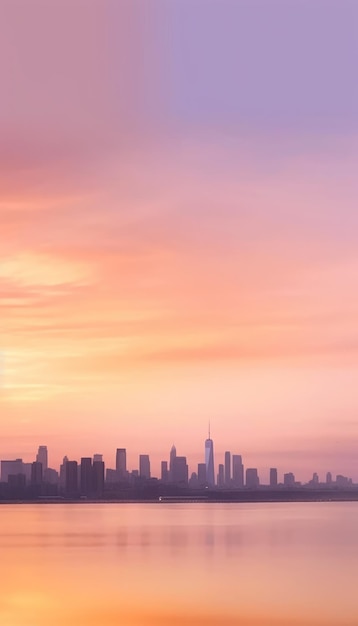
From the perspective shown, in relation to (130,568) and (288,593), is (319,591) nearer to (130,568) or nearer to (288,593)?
(288,593)

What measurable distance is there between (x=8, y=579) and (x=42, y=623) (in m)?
5.46

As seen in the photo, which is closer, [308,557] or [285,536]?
[308,557]

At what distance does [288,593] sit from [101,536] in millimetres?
16188

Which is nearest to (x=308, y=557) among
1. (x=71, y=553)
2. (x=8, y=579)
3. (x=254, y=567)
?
(x=254, y=567)

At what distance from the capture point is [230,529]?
35.3m

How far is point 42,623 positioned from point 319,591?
14.7 feet

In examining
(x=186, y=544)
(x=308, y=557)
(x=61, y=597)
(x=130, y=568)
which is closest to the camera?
(x=61, y=597)

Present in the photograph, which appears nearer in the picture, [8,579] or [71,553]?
[8,579]

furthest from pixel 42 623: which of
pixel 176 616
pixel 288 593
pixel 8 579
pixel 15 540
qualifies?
pixel 15 540

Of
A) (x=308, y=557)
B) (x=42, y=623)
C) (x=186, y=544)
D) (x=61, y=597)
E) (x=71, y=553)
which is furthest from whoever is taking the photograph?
(x=186, y=544)

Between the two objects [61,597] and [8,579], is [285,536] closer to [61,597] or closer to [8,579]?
[8,579]

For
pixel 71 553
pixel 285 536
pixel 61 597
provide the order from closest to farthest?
pixel 61 597, pixel 71 553, pixel 285 536

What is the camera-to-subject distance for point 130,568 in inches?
766

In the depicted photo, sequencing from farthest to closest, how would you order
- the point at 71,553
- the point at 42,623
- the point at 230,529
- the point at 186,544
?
1. the point at 230,529
2. the point at 186,544
3. the point at 71,553
4. the point at 42,623
